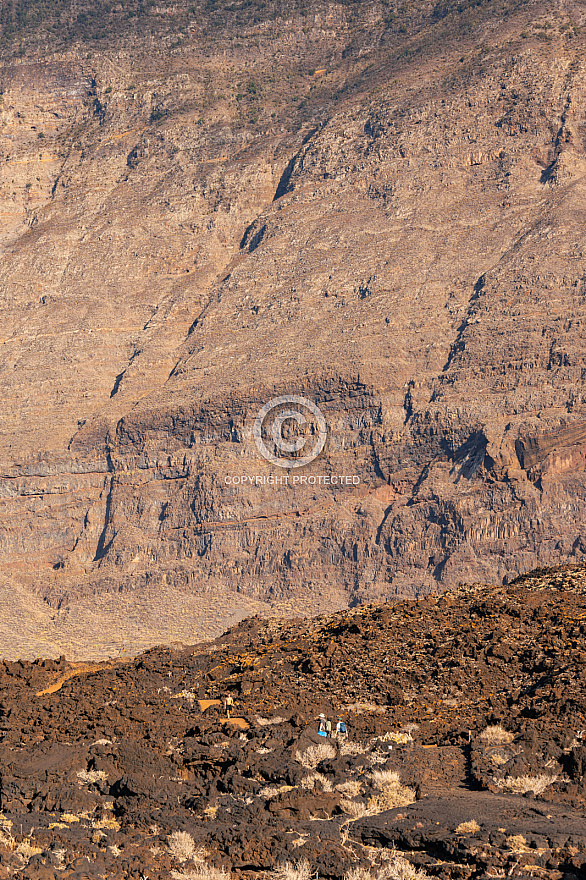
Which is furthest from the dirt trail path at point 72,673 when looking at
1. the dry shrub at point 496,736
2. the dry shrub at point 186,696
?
the dry shrub at point 496,736

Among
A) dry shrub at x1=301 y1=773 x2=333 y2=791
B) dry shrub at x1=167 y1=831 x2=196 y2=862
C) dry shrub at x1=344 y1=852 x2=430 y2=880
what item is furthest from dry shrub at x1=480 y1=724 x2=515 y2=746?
dry shrub at x1=167 y1=831 x2=196 y2=862

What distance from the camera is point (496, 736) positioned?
813 inches

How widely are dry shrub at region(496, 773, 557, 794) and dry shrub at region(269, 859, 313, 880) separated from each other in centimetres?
443

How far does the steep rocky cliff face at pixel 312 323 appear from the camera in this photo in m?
77.5

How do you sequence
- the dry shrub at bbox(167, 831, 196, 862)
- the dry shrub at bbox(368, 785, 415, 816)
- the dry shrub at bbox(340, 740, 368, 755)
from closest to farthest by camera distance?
the dry shrub at bbox(167, 831, 196, 862), the dry shrub at bbox(368, 785, 415, 816), the dry shrub at bbox(340, 740, 368, 755)

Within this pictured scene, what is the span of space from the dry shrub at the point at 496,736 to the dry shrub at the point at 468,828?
4.67 m

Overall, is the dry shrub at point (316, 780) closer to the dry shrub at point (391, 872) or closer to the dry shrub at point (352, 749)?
the dry shrub at point (352, 749)

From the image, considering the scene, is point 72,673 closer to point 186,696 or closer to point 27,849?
point 186,696

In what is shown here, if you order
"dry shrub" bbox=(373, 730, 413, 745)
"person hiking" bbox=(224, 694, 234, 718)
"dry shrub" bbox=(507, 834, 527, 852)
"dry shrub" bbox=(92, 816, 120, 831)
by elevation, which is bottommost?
"dry shrub" bbox=(507, 834, 527, 852)

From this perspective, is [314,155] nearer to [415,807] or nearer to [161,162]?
[161,162]

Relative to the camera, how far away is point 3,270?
111812mm

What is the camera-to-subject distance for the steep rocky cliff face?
77500 mm

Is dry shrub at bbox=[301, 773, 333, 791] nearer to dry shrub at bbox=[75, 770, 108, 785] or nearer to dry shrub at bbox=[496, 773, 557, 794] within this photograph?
dry shrub at bbox=[496, 773, 557, 794]

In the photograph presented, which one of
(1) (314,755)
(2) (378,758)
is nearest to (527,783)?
(2) (378,758)
